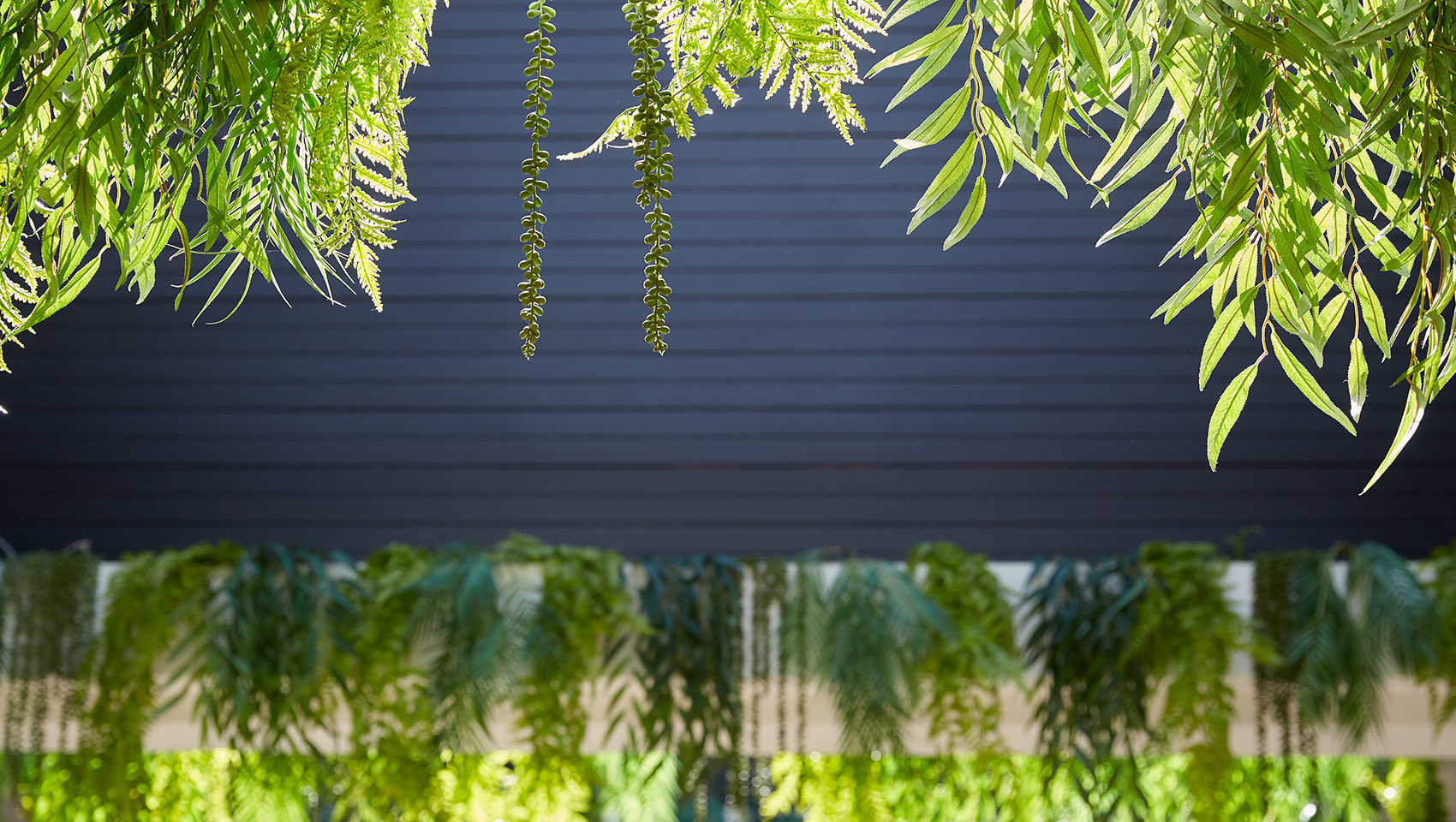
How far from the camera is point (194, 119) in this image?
648 millimetres

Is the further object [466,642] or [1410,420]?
[466,642]

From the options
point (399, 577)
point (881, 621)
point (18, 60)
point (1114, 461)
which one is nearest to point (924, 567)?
point (881, 621)

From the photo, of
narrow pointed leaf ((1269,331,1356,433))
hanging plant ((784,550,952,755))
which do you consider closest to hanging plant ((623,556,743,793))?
hanging plant ((784,550,952,755))

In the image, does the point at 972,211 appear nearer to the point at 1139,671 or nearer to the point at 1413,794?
the point at 1139,671

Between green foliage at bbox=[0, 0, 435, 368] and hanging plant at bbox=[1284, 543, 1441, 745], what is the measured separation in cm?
A: 187

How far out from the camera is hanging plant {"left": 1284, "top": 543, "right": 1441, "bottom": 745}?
198 cm

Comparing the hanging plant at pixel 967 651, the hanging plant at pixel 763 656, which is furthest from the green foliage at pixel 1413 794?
the hanging plant at pixel 763 656

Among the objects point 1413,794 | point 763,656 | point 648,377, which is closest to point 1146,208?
point 763,656

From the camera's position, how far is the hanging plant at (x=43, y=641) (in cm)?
213

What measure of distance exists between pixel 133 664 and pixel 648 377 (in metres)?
1.83

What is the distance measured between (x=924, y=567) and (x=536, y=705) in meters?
0.75

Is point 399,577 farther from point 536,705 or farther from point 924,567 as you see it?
point 924,567

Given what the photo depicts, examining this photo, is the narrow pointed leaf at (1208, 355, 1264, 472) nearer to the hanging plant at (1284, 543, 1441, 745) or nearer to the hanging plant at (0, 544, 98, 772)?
the hanging plant at (1284, 543, 1441, 745)

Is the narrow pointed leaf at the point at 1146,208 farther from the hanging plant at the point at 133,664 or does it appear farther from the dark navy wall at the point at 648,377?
the dark navy wall at the point at 648,377
